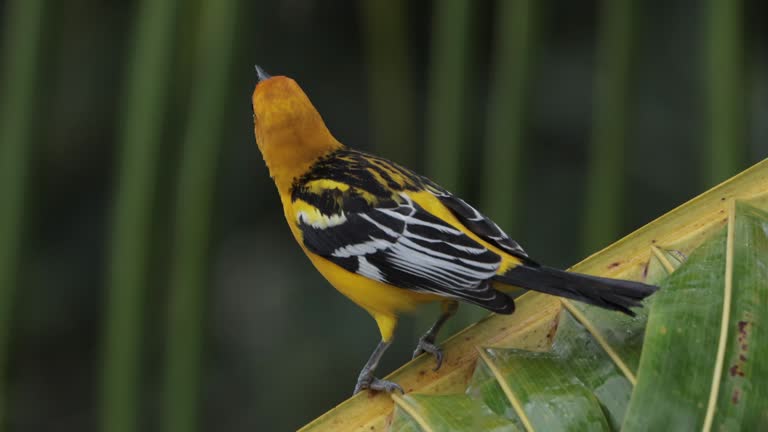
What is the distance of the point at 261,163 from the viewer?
3938 millimetres

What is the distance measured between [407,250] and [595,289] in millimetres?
524

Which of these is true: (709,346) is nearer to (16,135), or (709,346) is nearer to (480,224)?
(480,224)

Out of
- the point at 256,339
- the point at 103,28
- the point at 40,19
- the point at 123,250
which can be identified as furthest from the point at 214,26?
the point at 256,339

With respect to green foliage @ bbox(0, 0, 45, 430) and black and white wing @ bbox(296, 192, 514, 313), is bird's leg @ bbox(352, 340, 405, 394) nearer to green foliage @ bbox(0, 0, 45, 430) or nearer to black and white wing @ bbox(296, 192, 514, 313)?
black and white wing @ bbox(296, 192, 514, 313)

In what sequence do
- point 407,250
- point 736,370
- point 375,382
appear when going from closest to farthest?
point 736,370
point 375,382
point 407,250

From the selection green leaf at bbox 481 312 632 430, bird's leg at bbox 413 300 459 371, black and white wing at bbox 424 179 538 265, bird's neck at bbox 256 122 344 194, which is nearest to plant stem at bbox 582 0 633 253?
black and white wing at bbox 424 179 538 265

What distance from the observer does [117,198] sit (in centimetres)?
227

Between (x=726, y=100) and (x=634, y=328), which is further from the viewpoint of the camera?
(x=726, y=100)

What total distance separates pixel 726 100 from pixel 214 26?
41.8 inches

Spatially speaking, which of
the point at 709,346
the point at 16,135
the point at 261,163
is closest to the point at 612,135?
the point at 709,346

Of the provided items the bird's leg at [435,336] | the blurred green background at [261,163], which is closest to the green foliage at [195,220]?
the blurred green background at [261,163]

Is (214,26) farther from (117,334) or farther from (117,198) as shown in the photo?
(117,334)

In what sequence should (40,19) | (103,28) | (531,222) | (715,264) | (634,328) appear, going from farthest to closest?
(531,222), (103,28), (40,19), (634,328), (715,264)

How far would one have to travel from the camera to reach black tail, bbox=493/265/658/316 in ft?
5.41
